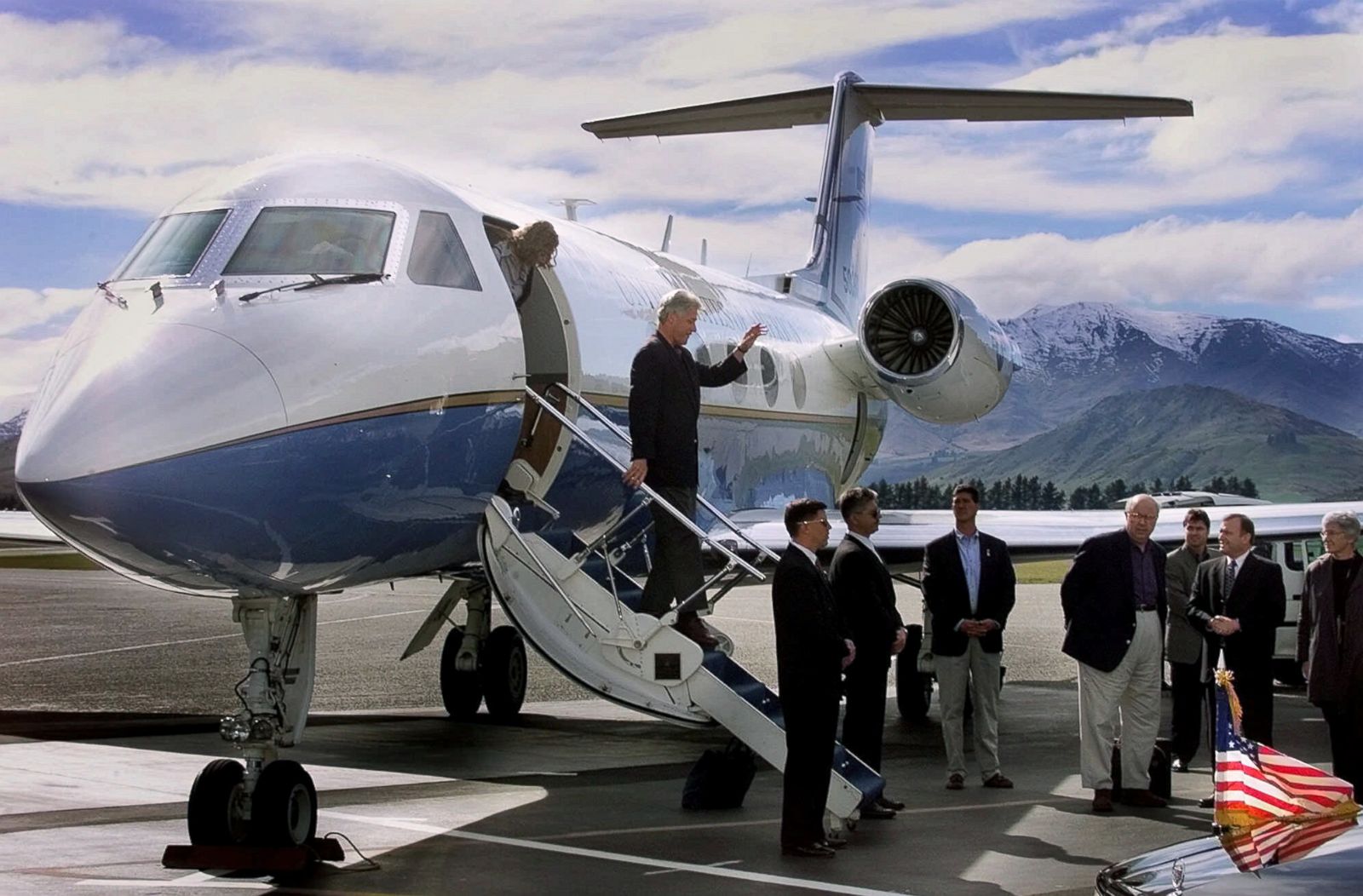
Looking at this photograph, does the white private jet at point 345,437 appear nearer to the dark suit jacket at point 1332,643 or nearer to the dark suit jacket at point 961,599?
the dark suit jacket at point 961,599

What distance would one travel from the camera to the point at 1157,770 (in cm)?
1110

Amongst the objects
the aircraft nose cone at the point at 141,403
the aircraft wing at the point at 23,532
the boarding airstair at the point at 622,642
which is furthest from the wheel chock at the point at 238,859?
the aircraft wing at the point at 23,532

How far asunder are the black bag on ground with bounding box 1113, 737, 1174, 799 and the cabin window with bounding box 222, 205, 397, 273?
5276mm

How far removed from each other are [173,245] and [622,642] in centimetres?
327

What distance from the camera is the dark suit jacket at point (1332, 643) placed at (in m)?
10.3

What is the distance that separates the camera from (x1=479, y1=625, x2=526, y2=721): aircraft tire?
15.9 meters

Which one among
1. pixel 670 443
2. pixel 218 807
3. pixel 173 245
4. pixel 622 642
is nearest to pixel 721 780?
pixel 622 642

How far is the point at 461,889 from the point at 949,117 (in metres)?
16.6

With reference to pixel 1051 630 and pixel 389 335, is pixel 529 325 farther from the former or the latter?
pixel 1051 630

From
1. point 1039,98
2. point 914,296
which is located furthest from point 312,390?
point 1039,98

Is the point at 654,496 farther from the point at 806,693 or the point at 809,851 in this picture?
the point at 809,851

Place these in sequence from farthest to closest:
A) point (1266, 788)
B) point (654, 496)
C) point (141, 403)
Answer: point (654, 496) → point (141, 403) → point (1266, 788)

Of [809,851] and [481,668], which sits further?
[481,668]

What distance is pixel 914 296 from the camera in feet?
60.3
